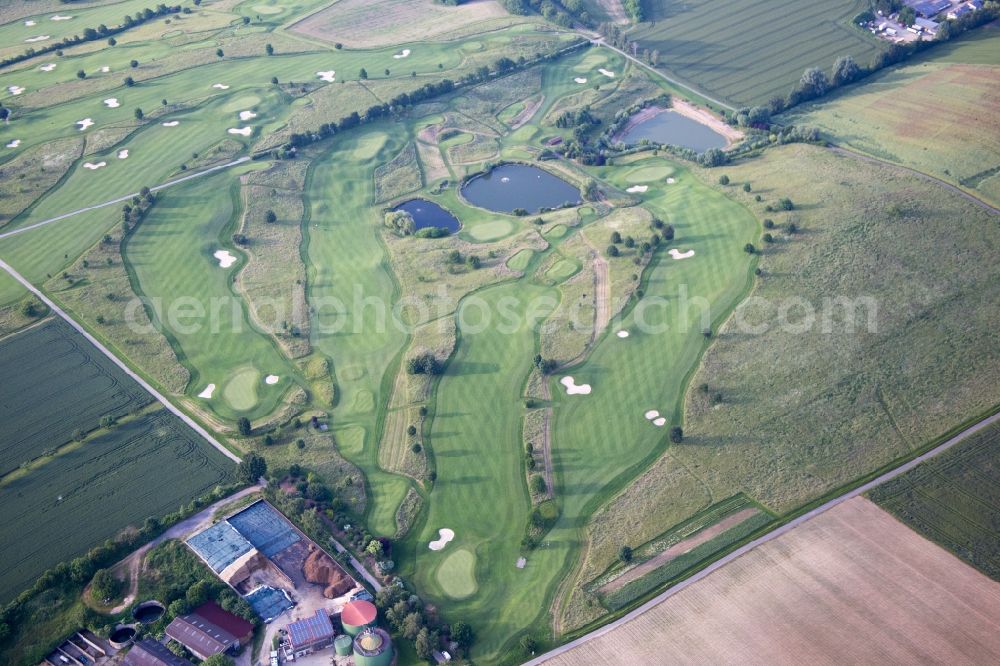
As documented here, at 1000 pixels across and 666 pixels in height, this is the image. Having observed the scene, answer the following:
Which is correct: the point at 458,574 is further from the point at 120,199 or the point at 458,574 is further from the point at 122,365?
the point at 120,199

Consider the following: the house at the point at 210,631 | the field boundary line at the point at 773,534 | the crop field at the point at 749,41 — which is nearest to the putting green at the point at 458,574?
the field boundary line at the point at 773,534

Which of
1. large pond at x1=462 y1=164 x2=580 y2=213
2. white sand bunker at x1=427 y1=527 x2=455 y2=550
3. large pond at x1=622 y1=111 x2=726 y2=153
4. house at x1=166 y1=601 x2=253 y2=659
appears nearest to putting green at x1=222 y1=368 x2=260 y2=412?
house at x1=166 y1=601 x2=253 y2=659

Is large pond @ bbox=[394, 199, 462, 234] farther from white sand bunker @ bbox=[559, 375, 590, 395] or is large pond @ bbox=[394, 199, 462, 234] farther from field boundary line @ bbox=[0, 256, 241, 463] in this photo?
field boundary line @ bbox=[0, 256, 241, 463]

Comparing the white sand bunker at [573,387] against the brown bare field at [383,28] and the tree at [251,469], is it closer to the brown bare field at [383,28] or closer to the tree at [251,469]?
the tree at [251,469]

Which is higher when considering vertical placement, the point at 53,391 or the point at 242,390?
the point at 53,391

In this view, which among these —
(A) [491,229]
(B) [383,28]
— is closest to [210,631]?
(A) [491,229]

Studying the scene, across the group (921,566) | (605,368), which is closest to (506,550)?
(605,368)
